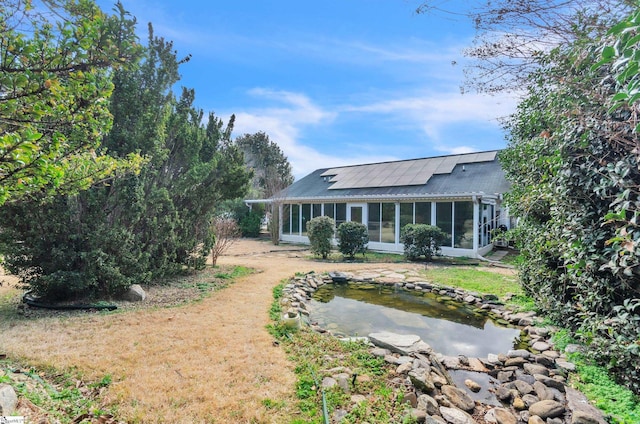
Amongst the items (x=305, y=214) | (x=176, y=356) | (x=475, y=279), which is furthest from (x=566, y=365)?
(x=305, y=214)

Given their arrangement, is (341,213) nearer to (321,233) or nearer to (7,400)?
(321,233)

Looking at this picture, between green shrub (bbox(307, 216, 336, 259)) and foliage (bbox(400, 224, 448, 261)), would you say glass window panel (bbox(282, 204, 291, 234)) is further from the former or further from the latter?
foliage (bbox(400, 224, 448, 261))

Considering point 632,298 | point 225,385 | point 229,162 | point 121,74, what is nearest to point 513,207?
point 632,298

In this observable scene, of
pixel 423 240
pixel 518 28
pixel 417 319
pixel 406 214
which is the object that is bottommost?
pixel 417 319

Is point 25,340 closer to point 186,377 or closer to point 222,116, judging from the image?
point 186,377

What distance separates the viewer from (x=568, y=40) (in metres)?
3.62

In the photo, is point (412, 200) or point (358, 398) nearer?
point (358, 398)

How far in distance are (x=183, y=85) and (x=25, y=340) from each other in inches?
252

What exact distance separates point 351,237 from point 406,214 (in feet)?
9.45

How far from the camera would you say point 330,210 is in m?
15.8

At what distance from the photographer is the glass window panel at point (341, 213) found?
15266mm

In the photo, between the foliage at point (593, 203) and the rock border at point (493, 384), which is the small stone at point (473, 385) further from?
the foliage at point (593, 203)

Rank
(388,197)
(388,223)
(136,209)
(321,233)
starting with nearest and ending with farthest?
(136,209) < (321,233) < (388,197) < (388,223)

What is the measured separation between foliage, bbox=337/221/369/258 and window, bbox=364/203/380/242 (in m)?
2.12
